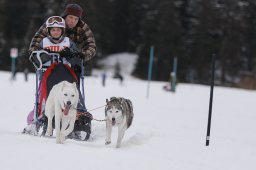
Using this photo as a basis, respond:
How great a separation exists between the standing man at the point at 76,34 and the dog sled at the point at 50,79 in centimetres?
20

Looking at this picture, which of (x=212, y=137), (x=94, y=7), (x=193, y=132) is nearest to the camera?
(x=212, y=137)

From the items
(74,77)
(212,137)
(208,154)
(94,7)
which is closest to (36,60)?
(74,77)

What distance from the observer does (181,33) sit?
53375 millimetres

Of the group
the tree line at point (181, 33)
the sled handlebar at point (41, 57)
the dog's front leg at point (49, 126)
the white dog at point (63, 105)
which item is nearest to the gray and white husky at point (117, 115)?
the white dog at point (63, 105)

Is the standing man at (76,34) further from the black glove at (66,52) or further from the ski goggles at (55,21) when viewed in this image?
the ski goggles at (55,21)

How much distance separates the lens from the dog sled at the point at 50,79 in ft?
23.6

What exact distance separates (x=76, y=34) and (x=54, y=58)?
928mm

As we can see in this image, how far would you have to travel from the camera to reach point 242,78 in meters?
52.7

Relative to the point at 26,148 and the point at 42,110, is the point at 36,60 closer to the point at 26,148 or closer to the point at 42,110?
the point at 42,110

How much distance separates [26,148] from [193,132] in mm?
5757

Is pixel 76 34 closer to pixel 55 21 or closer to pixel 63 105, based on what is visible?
pixel 55 21

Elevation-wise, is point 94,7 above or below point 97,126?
above

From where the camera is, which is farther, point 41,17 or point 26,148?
point 41,17

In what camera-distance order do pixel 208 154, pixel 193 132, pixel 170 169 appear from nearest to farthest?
pixel 170 169, pixel 208 154, pixel 193 132
